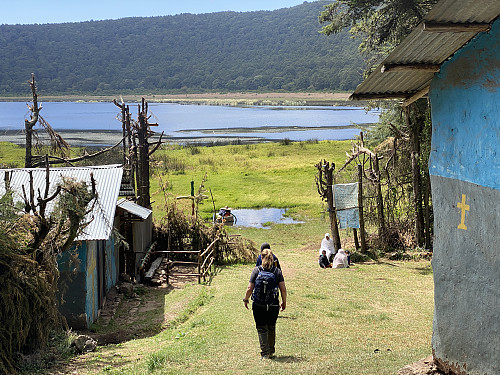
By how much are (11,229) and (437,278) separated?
7.03 meters

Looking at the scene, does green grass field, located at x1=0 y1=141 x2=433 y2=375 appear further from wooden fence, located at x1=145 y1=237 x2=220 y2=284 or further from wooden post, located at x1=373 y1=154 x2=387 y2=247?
wooden post, located at x1=373 y1=154 x2=387 y2=247

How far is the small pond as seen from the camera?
30.4m

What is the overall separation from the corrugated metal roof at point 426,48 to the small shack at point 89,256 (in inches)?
259

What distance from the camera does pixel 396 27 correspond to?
22.8m

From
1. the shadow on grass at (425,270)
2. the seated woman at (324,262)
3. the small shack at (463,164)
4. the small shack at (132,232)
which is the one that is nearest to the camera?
the small shack at (463,164)

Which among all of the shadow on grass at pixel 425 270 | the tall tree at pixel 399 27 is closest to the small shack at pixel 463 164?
the shadow on grass at pixel 425 270

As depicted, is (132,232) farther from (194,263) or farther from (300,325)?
(300,325)

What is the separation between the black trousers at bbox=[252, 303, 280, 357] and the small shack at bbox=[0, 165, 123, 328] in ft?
15.5

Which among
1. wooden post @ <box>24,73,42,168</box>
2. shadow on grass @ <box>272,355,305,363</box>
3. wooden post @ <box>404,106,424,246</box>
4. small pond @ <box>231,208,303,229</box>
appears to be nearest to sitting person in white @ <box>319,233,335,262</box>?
wooden post @ <box>404,106,424,246</box>

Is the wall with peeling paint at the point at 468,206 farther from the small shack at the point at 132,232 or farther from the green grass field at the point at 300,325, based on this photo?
the small shack at the point at 132,232

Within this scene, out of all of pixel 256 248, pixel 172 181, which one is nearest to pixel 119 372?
pixel 256 248

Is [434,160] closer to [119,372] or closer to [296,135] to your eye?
[119,372]

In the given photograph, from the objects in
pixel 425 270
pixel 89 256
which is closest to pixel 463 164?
pixel 89 256

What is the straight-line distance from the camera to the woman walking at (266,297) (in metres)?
8.34
